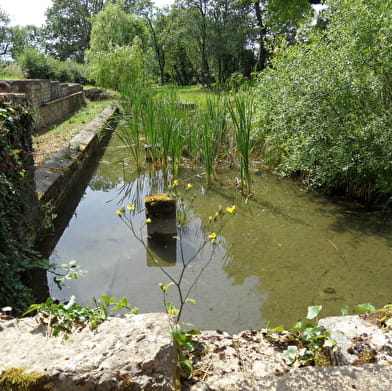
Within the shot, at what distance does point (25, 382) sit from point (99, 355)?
0.24m

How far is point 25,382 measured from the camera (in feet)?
3.70

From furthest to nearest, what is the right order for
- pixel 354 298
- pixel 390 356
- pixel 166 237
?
pixel 166 237 < pixel 354 298 < pixel 390 356

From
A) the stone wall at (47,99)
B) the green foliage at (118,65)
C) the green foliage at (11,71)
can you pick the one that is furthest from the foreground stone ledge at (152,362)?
the green foliage at (118,65)

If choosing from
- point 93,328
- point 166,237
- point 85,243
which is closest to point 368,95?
point 166,237

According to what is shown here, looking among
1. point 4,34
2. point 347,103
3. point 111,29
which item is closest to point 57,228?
point 347,103

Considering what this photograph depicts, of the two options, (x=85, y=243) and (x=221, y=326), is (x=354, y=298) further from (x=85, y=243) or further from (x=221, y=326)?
(x=85, y=243)

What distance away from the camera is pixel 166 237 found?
3.43 meters

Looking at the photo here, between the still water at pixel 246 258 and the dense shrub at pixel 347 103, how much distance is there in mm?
557

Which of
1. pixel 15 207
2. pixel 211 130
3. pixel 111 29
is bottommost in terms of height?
pixel 15 207

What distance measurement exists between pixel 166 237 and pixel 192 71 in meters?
32.9

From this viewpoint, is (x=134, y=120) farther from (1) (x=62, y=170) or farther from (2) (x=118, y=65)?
(2) (x=118, y=65)

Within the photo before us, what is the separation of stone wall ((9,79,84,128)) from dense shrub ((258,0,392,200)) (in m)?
5.42

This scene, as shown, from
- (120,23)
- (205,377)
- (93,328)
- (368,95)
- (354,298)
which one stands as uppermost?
(120,23)

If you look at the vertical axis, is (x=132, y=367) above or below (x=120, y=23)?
below
